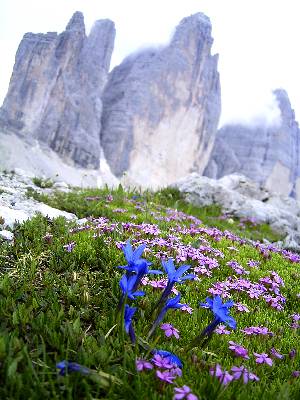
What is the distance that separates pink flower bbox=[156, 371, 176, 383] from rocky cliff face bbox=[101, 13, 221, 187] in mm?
129438

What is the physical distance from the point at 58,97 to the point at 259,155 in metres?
91.7

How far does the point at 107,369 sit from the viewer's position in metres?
2.57

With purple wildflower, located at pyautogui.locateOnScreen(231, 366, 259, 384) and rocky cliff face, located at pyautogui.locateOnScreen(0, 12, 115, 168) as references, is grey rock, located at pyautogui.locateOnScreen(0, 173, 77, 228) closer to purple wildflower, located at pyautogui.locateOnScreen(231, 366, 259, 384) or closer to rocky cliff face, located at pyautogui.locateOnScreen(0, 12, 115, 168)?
purple wildflower, located at pyautogui.locateOnScreen(231, 366, 259, 384)

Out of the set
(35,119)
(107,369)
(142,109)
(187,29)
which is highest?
(187,29)

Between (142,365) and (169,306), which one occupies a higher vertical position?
(169,306)

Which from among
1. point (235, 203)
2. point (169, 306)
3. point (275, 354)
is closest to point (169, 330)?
point (169, 306)

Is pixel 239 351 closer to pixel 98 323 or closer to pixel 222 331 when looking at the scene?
pixel 222 331

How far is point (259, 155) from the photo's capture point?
588 ft

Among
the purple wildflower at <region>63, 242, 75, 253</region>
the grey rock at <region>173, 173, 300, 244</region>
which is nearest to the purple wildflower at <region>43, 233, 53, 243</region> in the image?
the purple wildflower at <region>63, 242, 75, 253</region>

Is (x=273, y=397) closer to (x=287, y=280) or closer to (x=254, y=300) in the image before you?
(x=254, y=300)

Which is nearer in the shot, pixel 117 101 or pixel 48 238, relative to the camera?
pixel 48 238

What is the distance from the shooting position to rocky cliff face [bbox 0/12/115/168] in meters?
123

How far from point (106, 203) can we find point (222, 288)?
515 centimetres

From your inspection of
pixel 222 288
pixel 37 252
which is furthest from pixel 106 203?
pixel 222 288
